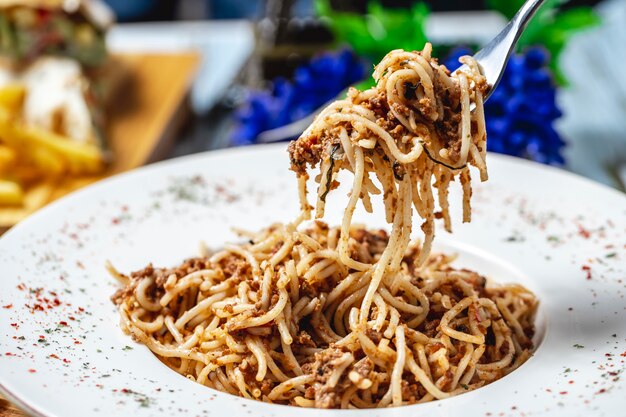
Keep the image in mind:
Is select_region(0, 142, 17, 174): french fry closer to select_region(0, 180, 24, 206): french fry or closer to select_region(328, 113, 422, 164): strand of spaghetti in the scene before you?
select_region(0, 180, 24, 206): french fry

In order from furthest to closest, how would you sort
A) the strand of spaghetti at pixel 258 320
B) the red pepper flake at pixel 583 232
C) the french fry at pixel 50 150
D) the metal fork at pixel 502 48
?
the french fry at pixel 50 150
the red pepper flake at pixel 583 232
the metal fork at pixel 502 48
the strand of spaghetti at pixel 258 320

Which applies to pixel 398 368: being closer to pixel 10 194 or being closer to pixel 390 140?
pixel 390 140

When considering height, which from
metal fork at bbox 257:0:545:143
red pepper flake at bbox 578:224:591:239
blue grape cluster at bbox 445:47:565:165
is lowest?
red pepper flake at bbox 578:224:591:239

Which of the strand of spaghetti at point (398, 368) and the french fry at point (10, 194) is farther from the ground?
the strand of spaghetti at point (398, 368)

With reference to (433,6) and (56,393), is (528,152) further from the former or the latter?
(433,6)

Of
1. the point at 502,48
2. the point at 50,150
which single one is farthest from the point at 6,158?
the point at 502,48

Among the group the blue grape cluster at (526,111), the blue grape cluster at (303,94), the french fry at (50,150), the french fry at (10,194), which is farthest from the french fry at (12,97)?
the blue grape cluster at (526,111)

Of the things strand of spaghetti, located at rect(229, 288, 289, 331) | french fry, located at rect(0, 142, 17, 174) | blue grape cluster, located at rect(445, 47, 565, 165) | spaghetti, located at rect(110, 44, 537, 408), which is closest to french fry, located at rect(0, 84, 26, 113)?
french fry, located at rect(0, 142, 17, 174)

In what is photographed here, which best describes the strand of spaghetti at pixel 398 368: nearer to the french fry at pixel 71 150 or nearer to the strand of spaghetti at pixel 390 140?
the strand of spaghetti at pixel 390 140
